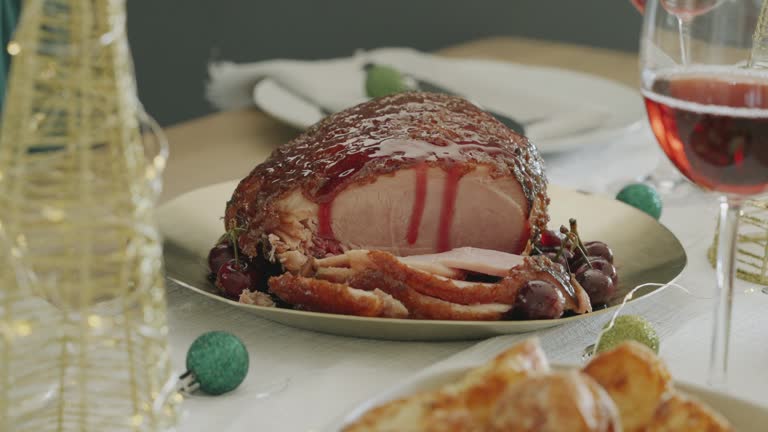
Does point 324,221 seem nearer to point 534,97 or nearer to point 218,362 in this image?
point 218,362

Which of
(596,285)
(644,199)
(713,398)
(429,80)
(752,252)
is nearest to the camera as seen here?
(713,398)

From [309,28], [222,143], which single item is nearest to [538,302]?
[222,143]

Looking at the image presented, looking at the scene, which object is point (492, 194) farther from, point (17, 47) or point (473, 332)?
point (17, 47)

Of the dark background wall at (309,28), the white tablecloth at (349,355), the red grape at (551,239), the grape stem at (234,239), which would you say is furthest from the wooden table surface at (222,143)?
the dark background wall at (309,28)

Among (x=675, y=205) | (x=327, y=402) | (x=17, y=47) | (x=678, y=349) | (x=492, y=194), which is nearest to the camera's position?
(x=17, y=47)

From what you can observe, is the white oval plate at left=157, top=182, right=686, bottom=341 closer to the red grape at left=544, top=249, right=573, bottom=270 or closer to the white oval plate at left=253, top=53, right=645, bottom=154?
the red grape at left=544, top=249, right=573, bottom=270

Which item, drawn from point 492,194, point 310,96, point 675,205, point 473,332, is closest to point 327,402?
point 473,332

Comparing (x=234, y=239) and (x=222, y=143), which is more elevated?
(x=234, y=239)
